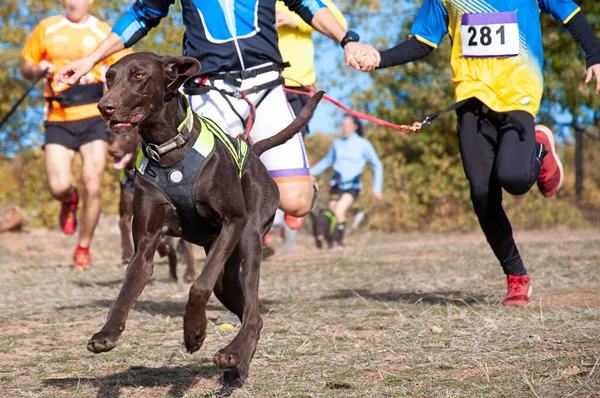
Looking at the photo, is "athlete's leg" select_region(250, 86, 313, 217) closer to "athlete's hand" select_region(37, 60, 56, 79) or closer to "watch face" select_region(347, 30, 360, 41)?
"watch face" select_region(347, 30, 360, 41)

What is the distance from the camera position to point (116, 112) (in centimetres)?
348

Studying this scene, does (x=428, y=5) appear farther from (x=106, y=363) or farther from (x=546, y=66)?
(x=546, y=66)

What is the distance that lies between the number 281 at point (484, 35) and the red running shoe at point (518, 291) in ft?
5.12

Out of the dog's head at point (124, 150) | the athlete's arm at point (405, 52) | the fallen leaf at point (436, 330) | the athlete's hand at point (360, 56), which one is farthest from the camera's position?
the dog's head at point (124, 150)

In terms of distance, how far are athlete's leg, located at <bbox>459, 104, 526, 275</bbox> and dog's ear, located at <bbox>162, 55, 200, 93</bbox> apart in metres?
2.29

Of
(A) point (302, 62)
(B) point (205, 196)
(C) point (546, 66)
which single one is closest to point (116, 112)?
(B) point (205, 196)

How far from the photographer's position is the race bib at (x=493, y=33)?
5422mm

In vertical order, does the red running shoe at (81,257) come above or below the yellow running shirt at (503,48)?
below

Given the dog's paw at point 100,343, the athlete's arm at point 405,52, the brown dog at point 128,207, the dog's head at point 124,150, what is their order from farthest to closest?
the dog's head at point 124,150 < the brown dog at point 128,207 < the athlete's arm at point 405,52 < the dog's paw at point 100,343

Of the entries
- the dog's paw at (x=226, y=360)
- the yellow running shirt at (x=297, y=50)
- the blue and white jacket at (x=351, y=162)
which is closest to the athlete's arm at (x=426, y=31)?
the yellow running shirt at (x=297, y=50)

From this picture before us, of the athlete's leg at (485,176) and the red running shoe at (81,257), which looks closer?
the athlete's leg at (485,176)

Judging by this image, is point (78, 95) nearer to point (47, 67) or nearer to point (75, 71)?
point (47, 67)

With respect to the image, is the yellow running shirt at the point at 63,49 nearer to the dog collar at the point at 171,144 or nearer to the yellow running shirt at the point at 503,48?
the yellow running shirt at the point at 503,48

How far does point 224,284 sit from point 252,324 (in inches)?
18.6
